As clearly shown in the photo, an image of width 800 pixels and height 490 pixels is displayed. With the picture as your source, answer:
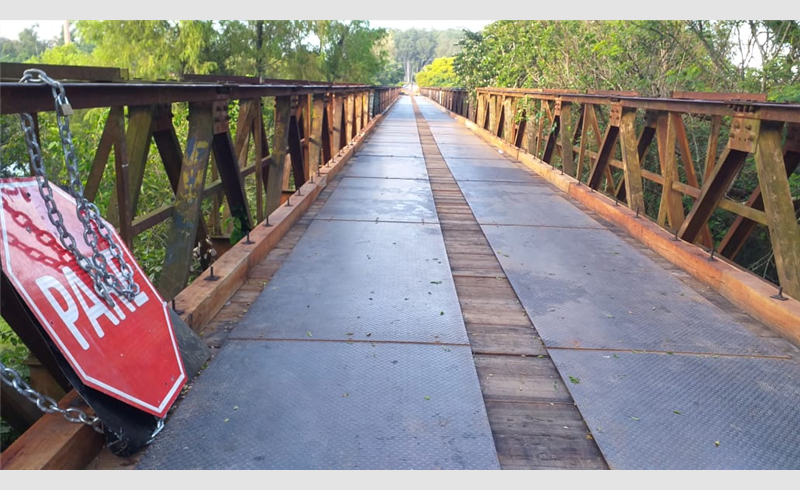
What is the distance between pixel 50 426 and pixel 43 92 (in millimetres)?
1001

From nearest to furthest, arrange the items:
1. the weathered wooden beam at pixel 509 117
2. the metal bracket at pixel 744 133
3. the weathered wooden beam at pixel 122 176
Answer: the weathered wooden beam at pixel 122 176
the metal bracket at pixel 744 133
the weathered wooden beam at pixel 509 117

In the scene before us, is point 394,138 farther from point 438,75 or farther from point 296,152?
point 438,75

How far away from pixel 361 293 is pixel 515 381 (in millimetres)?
1202

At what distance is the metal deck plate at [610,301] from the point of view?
3031 millimetres

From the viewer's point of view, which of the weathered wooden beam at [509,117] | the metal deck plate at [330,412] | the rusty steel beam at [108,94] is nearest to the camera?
the rusty steel beam at [108,94]

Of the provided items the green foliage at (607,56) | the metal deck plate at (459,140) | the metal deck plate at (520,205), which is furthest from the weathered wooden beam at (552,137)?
the metal deck plate at (459,140)

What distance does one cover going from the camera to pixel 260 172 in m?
5.12

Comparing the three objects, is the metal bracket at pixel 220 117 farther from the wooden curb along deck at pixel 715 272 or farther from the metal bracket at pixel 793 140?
the metal bracket at pixel 793 140

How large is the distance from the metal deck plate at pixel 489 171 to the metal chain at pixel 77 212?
248 inches

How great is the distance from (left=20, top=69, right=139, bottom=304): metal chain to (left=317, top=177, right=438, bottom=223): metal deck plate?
341 centimetres

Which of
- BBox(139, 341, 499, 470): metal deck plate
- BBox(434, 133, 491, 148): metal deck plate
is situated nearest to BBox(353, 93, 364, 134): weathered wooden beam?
BBox(434, 133, 491, 148): metal deck plate

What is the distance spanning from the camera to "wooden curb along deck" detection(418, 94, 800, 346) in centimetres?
314

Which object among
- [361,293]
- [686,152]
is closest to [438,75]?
[686,152]

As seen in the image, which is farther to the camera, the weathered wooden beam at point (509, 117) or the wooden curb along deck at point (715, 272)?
the weathered wooden beam at point (509, 117)
